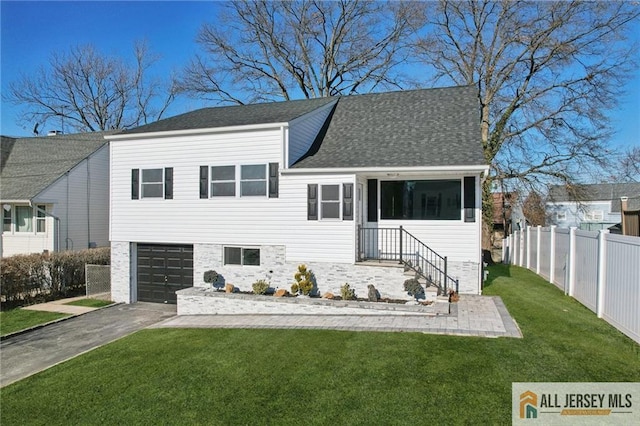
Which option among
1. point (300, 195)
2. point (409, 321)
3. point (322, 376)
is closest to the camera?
point (322, 376)

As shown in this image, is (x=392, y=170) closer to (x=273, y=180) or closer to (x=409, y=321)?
(x=273, y=180)

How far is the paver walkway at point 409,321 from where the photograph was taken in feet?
25.1

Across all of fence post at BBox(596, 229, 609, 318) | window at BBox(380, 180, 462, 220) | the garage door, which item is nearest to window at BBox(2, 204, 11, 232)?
the garage door

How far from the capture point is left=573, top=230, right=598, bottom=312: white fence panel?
27.7ft

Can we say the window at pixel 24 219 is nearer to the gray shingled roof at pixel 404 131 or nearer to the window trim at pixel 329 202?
the gray shingled roof at pixel 404 131

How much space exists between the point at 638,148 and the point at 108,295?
44566 mm

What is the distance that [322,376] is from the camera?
590cm

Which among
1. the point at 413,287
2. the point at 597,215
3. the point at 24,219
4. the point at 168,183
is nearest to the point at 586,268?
the point at 413,287

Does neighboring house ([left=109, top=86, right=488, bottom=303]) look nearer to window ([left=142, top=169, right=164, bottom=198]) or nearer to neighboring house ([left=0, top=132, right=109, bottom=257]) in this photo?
window ([left=142, top=169, right=164, bottom=198])

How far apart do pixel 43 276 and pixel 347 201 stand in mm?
11742

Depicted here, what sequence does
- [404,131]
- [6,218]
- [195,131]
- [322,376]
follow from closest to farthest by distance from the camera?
[322,376] < [195,131] < [404,131] < [6,218]

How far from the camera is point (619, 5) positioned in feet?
62.7

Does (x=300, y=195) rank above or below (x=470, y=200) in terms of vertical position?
above

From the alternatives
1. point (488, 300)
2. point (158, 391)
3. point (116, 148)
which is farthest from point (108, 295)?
point (488, 300)
